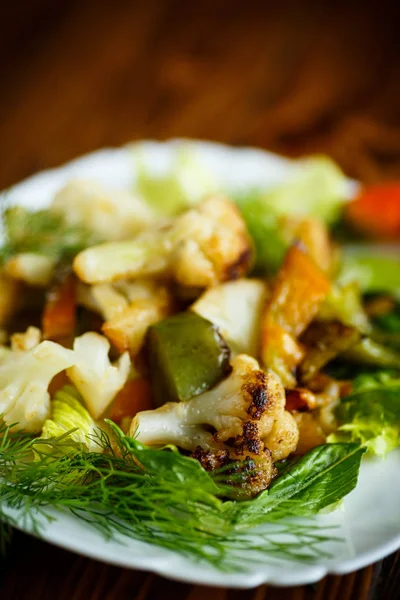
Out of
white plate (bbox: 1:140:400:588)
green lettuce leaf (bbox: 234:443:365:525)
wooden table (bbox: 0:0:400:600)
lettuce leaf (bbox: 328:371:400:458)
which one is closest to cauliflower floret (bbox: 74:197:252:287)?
lettuce leaf (bbox: 328:371:400:458)

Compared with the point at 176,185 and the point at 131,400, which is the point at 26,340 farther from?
the point at 176,185

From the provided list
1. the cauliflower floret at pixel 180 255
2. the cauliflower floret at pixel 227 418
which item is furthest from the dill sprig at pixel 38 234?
the cauliflower floret at pixel 227 418

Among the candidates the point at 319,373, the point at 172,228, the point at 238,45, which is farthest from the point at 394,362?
the point at 238,45

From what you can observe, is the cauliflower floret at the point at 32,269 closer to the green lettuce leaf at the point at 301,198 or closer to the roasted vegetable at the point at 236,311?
the roasted vegetable at the point at 236,311

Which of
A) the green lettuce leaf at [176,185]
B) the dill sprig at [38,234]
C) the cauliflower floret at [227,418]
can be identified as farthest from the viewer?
the green lettuce leaf at [176,185]

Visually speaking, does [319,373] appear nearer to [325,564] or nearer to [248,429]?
[248,429]
